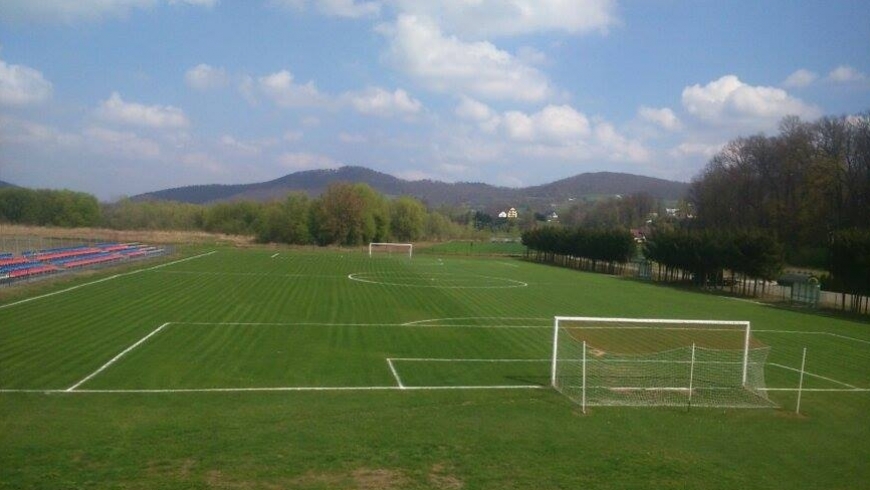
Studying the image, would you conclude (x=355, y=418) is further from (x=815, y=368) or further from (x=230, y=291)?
(x=230, y=291)

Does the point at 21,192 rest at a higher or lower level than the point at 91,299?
higher

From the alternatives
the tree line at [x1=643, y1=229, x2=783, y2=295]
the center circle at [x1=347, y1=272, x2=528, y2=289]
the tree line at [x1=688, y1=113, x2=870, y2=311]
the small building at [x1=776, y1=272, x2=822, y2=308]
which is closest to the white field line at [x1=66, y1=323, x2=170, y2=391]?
the center circle at [x1=347, y1=272, x2=528, y2=289]

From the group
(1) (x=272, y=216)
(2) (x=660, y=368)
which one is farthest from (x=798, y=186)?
(1) (x=272, y=216)

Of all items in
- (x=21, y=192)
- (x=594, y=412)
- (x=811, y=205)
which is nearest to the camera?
(x=594, y=412)

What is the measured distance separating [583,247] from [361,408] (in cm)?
6070

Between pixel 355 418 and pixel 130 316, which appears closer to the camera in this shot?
pixel 355 418

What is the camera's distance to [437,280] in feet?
162

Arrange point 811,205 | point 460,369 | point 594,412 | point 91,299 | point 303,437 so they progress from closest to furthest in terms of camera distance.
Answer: point 303,437 < point 594,412 < point 460,369 < point 91,299 < point 811,205

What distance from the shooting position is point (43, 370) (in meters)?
17.0

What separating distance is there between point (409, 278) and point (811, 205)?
38904mm

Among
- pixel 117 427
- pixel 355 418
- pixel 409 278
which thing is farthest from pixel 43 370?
pixel 409 278

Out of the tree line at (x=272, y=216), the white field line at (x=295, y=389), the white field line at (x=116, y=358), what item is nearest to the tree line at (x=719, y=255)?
the white field line at (x=295, y=389)

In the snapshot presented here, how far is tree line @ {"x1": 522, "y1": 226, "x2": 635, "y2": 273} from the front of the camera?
65.0 m

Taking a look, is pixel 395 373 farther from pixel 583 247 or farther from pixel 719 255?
pixel 583 247
